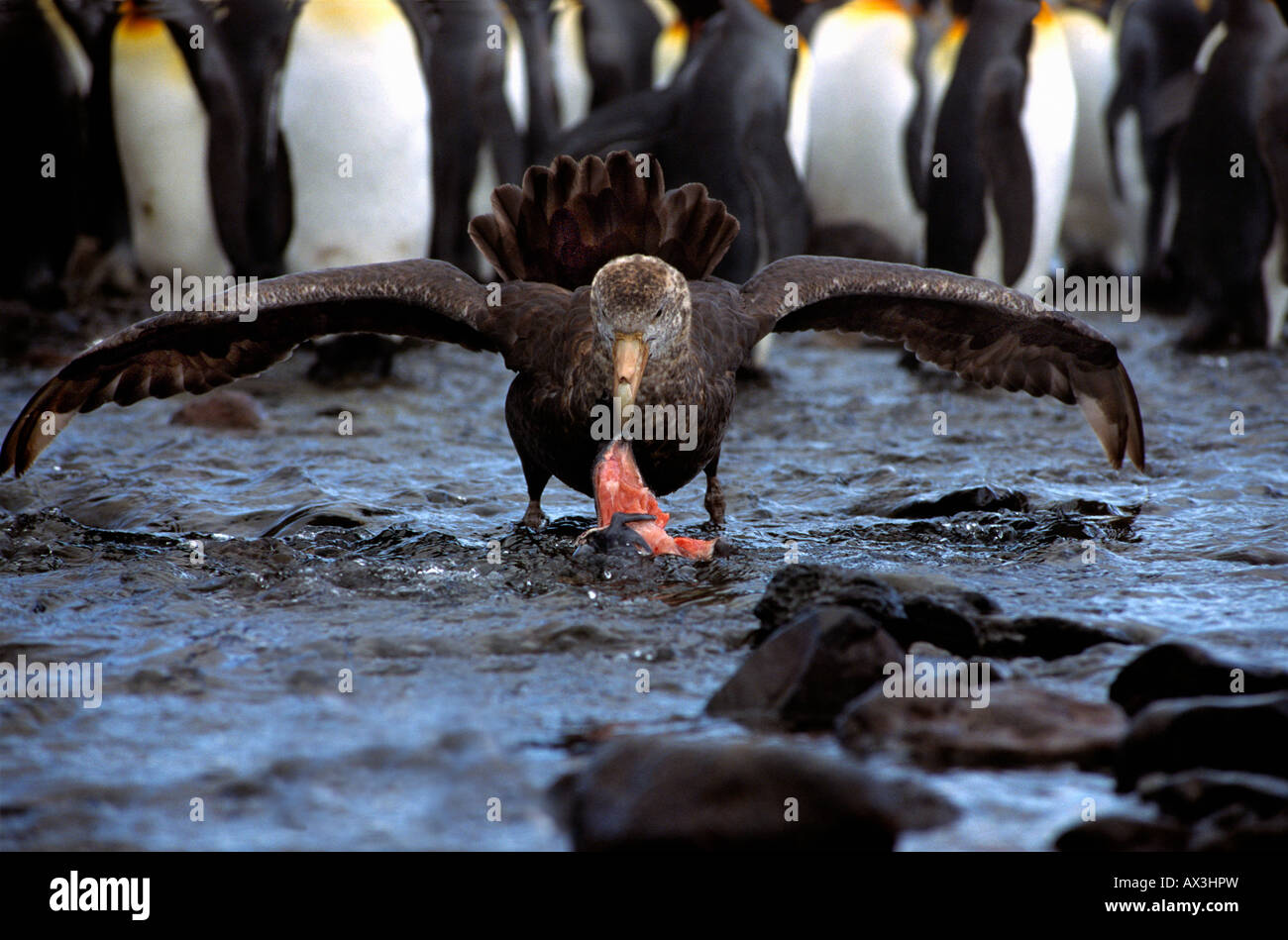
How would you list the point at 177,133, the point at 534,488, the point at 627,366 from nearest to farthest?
the point at 627,366 < the point at 534,488 < the point at 177,133

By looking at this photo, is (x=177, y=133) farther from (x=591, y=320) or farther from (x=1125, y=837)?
(x=1125, y=837)

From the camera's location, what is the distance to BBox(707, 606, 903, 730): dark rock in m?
3.96

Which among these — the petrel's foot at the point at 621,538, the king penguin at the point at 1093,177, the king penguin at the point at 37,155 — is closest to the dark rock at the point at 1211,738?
the petrel's foot at the point at 621,538

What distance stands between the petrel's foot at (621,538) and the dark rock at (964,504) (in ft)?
5.80

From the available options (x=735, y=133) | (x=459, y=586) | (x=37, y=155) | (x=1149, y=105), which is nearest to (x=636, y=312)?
(x=459, y=586)

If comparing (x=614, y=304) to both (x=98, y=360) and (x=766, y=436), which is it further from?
(x=766, y=436)

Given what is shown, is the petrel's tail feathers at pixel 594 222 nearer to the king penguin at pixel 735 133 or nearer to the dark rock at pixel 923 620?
the dark rock at pixel 923 620

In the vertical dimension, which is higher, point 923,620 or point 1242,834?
point 923,620

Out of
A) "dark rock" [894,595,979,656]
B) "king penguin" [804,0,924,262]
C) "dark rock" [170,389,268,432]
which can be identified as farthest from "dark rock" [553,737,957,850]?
"king penguin" [804,0,924,262]

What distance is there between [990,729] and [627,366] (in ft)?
6.84

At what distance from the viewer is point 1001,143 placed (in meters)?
11.4

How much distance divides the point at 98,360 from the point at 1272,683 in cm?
447
